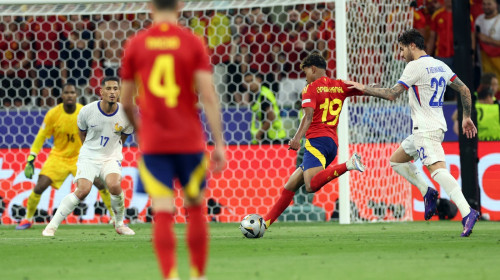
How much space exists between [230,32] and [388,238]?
276 inches


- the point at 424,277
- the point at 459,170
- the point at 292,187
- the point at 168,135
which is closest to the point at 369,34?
the point at 459,170

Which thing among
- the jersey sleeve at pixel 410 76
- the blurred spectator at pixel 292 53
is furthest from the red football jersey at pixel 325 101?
the blurred spectator at pixel 292 53

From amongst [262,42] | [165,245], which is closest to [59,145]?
[262,42]

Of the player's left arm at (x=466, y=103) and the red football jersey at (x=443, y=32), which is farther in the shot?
the red football jersey at (x=443, y=32)

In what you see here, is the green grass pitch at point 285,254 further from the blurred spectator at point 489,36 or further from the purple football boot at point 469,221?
the blurred spectator at point 489,36

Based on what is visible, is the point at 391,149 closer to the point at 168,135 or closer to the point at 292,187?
the point at 292,187

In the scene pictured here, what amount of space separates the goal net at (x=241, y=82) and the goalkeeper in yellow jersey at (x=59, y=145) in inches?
44.5

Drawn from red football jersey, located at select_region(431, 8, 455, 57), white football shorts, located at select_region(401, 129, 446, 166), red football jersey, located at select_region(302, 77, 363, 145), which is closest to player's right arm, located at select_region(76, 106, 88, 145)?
red football jersey, located at select_region(302, 77, 363, 145)

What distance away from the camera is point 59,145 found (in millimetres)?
13227

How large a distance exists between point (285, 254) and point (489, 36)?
30.8 feet

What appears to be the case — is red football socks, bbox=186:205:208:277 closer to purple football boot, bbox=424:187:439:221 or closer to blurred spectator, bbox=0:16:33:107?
purple football boot, bbox=424:187:439:221

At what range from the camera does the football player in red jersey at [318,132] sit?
1006 centimetres

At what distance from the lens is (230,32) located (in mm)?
15836

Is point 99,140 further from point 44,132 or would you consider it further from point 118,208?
point 44,132
